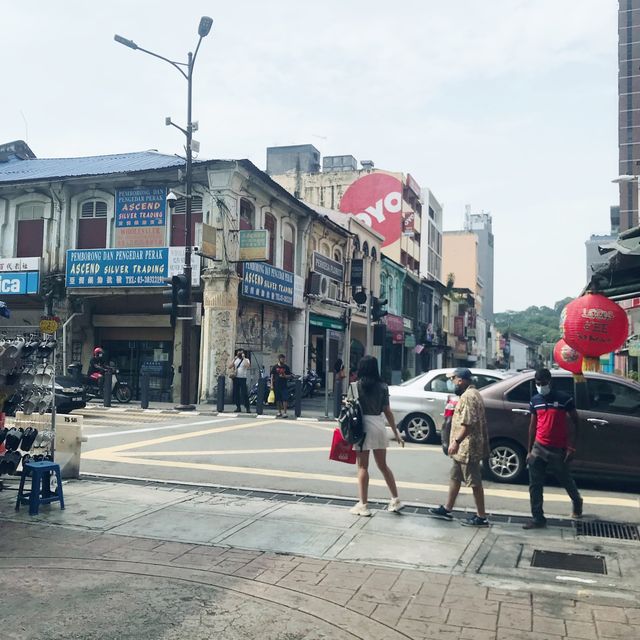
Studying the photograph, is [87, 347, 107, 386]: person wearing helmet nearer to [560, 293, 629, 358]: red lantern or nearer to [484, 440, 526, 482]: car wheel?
[484, 440, 526, 482]: car wheel

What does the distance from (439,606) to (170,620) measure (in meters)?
1.79

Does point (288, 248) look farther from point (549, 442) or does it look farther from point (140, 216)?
point (549, 442)

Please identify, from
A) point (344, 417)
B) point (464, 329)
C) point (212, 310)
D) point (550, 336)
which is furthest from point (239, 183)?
point (550, 336)

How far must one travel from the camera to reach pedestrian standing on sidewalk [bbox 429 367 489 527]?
6.90m

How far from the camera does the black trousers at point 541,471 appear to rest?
6977mm

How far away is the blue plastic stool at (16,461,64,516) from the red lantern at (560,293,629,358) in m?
5.38

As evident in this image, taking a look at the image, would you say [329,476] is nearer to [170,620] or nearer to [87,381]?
[170,620]

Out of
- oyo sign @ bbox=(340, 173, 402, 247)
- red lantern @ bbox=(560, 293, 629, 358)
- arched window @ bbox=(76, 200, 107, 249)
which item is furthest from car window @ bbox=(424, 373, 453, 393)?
oyo sign @ bbox=(340, 173, 402, 247)

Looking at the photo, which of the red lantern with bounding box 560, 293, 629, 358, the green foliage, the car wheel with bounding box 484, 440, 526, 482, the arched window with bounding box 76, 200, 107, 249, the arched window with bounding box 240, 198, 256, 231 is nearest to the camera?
the red lantern with bounding box 560, 293, 629, 358

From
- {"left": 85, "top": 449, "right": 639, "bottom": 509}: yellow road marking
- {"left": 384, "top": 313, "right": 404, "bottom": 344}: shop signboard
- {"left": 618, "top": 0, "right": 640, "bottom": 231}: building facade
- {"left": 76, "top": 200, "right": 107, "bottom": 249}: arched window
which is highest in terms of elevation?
{"left": 618, "top": 0, "right": 640, "bottom": 231}: building facade

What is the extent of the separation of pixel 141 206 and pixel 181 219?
1505 mm

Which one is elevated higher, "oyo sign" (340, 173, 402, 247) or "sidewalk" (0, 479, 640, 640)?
"oyo sign" (340, 173, 402, 247)

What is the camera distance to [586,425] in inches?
350

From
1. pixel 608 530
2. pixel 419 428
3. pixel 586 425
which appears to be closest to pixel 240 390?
pixel 419 428
